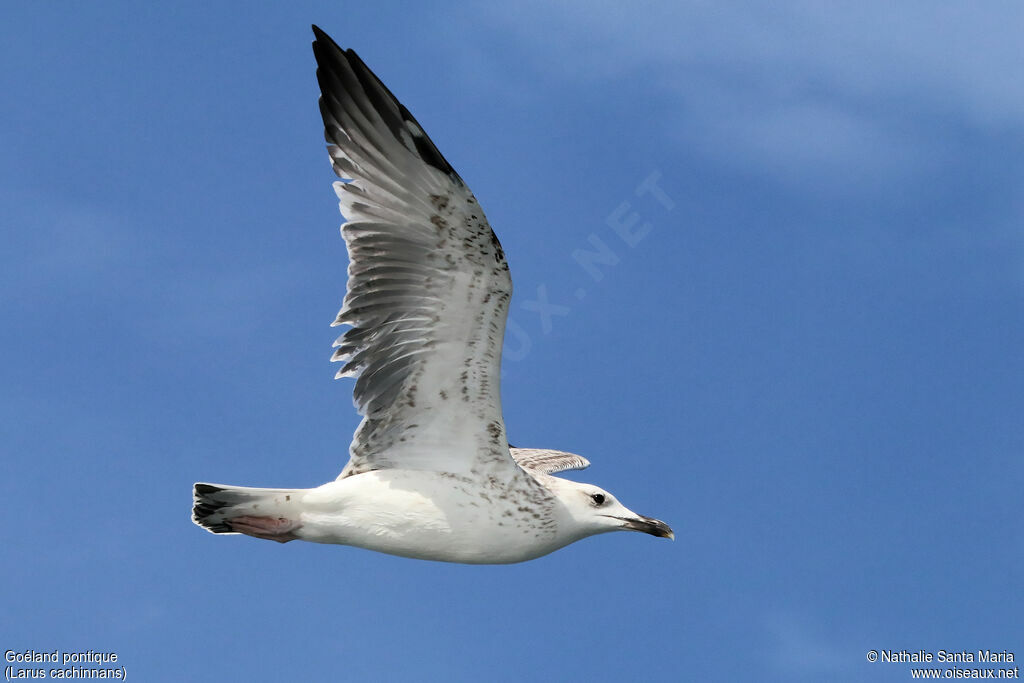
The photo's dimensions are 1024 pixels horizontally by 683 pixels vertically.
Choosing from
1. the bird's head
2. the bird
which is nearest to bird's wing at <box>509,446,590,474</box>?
the bird's head

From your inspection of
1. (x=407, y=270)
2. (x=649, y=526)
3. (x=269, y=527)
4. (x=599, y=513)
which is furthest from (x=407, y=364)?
(x=649, y=526)

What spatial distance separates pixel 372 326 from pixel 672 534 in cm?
342

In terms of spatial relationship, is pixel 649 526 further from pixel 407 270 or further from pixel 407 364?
pixel 407 270

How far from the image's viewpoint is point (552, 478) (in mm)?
13273

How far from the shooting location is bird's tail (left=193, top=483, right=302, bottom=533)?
12.1m

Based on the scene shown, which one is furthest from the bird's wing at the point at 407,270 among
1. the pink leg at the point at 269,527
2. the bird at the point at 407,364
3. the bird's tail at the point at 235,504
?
the pink leg at the point at 269,527

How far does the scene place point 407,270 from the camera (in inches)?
470

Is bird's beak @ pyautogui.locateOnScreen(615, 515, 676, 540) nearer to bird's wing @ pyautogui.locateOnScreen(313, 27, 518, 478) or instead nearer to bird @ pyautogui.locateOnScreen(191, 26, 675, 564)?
bird @ pyautogui.locateOnScreen(191, 26, 675, 564)

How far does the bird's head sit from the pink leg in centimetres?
246

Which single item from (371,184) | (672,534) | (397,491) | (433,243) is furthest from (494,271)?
(672,534)

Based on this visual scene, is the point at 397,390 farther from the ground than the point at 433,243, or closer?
closer

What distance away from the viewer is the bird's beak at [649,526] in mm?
13008

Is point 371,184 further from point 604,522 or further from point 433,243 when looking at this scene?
point 604,522

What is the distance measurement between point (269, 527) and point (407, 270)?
8.26 ft
